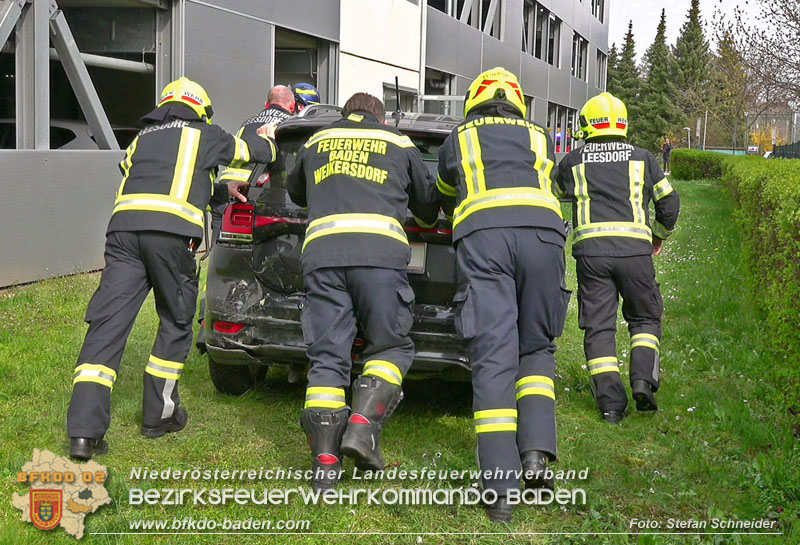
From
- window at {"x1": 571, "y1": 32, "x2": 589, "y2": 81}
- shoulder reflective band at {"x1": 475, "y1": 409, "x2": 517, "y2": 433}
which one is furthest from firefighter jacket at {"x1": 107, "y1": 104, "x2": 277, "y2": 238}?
window at {"x1": 571, "y1": 32, "x2": 589, "y2": 81}

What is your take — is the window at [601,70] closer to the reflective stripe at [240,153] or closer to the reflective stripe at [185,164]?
the reflective stripe at [240,153]

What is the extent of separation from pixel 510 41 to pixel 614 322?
2346 centimetres

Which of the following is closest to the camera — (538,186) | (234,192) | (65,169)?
(538,186)

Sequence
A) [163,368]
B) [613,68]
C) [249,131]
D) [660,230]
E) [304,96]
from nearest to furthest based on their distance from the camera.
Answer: [163,368], [660,230], [249,131], [304,96], [613,68]

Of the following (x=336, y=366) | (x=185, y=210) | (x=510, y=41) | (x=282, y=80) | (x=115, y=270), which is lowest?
(x=336, y=366)

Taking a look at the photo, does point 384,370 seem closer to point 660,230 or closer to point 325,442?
point 325,442

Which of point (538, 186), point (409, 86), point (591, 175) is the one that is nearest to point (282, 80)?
point (409, 86)

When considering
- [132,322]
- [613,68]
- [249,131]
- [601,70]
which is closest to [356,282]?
[132,322]

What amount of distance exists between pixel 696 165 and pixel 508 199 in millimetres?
32493

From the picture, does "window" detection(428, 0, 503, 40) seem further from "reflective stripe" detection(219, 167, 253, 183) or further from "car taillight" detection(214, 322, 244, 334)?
"car taillight" detection(214, 322, 244, 334)

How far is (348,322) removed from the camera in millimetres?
4426

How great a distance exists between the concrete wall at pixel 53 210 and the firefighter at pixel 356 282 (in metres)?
5.09

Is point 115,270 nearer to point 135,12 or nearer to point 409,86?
point 135,12

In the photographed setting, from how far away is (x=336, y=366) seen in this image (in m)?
4.36
